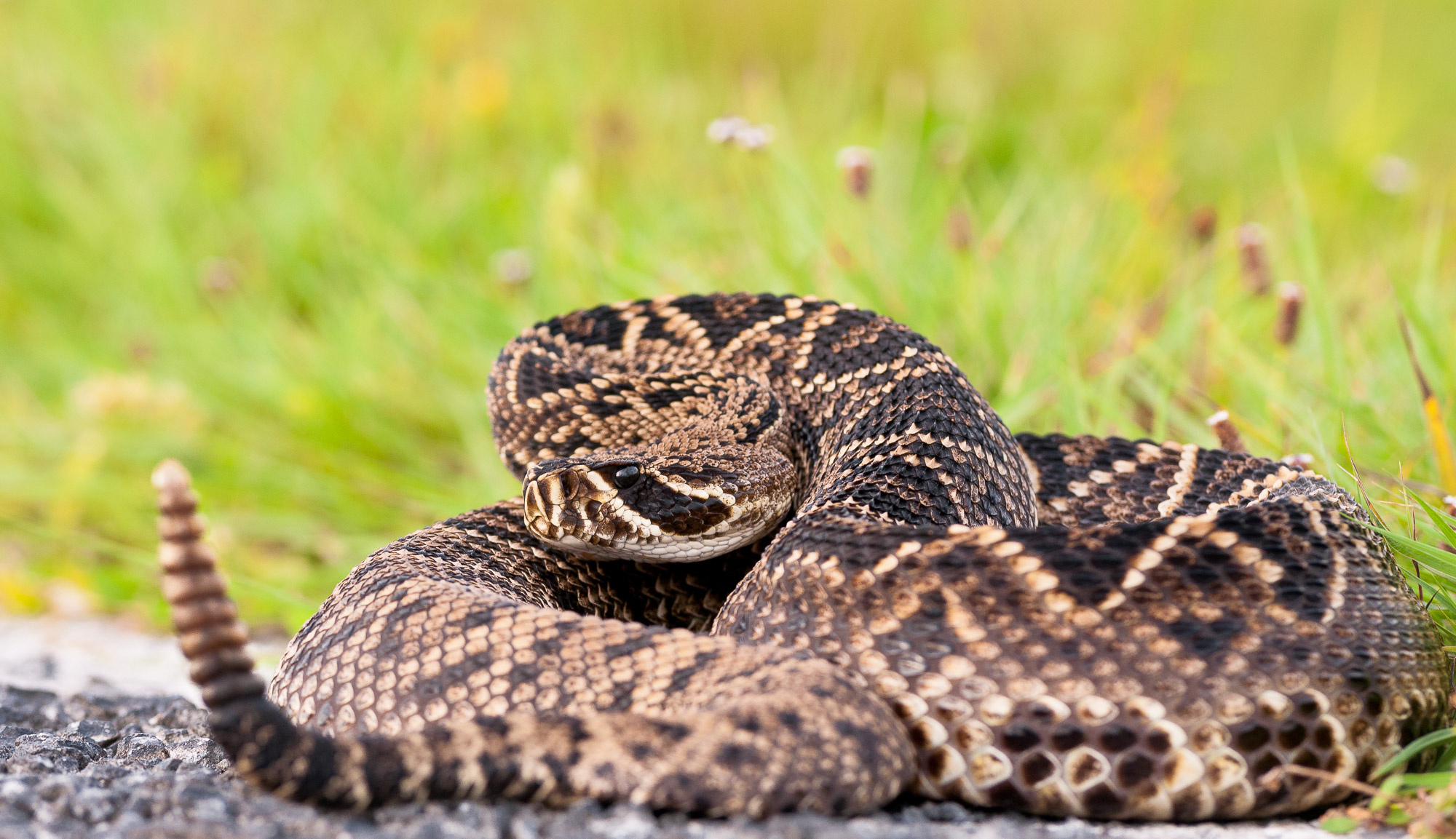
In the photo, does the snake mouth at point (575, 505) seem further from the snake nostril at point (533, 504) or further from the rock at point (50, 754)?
the rock at point (50, 754)

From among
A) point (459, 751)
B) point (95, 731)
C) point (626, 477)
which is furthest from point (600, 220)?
point (459, 751)

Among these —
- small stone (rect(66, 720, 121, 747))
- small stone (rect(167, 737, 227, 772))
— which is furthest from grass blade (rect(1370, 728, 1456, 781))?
small stone (rect(66, 720, 121, 747))

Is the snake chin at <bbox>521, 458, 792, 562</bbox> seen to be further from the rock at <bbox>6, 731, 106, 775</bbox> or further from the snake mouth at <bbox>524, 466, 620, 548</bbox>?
the rock at <bbox>6, 731, 106, 775</bbox>

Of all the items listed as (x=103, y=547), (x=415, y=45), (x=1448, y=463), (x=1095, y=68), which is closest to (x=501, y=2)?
(x=415, y=45)

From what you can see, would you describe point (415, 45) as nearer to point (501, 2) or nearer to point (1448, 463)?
Result: point (501, 2)

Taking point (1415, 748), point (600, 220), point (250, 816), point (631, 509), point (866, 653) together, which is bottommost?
point (1415, 748)

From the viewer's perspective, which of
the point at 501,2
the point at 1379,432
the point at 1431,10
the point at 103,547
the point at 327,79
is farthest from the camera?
the point at 1431,10

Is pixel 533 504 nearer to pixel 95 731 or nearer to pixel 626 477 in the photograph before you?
pixel 626 477
